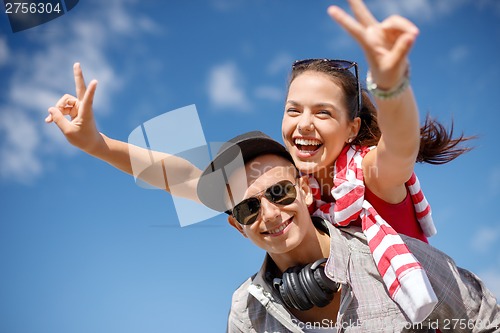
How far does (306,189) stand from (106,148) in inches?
67.3

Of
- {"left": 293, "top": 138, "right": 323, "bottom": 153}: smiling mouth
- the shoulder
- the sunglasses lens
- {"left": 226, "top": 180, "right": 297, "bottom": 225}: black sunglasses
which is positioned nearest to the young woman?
{"left": 293, "top": 138, "right": 323, "bottom": 153}: smiling mouth

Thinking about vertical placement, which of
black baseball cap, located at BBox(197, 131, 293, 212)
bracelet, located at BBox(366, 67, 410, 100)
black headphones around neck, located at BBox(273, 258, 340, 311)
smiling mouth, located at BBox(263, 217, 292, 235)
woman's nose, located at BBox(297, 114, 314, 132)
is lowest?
black headphones around neck, located at BBox(273, 258, 340, 311)

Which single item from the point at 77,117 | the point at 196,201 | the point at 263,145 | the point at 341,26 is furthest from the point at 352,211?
the point at 77,117

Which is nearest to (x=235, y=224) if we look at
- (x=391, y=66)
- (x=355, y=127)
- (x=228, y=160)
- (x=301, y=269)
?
(x=228, y=160)

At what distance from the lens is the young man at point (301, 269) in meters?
3.72

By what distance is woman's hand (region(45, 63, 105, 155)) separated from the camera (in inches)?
156

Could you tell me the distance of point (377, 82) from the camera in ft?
9.14

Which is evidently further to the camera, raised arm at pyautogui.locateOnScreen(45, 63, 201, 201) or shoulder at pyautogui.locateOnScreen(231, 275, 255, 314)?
shoulder at pyautogui.locateOnScreen(231, 275, 255, 314)

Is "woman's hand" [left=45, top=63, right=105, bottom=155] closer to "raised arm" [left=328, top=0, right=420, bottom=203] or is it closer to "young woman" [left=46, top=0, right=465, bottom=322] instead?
"young woman" [left=46, top=0, right=465, bottom=322]

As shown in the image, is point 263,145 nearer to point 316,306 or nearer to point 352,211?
point 352,211

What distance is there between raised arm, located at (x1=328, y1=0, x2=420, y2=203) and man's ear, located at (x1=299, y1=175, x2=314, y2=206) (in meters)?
1.10

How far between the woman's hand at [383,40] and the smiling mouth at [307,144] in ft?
5.49

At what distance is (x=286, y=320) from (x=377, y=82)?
2090mm

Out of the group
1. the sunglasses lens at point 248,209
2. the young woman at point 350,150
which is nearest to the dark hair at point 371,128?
the young woman at point 350,150
